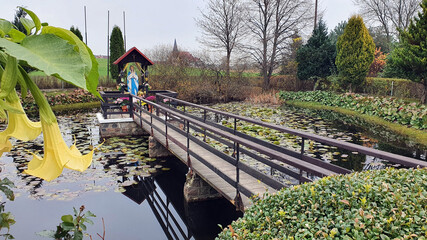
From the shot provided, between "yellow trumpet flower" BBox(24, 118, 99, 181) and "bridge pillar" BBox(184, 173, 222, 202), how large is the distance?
190 inches

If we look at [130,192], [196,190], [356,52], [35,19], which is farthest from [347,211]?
[356,52]

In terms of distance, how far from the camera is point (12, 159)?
7.57 meters

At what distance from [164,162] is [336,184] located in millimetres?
5644

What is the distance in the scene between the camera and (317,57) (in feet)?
64.0

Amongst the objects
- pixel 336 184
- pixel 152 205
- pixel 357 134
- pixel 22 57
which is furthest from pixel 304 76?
pixel 22 57

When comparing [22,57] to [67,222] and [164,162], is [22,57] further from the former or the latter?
[164,162]

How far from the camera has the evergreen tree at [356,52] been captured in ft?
53.8

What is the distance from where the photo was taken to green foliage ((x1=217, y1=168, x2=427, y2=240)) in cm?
179

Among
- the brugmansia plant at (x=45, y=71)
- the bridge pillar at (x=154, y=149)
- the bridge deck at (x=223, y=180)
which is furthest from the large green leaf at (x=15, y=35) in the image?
the bridge pillar at (x=154, y=149)

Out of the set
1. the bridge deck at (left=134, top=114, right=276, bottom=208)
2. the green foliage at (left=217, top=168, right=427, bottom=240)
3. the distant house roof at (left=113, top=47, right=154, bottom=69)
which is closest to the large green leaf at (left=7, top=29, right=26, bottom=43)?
the green foliage at (left=217, top=168, right=427, bottom=240)

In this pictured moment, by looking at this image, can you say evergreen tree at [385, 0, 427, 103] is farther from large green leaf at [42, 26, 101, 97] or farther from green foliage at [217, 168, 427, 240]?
large green leaf at [42, 26, 101, 97]

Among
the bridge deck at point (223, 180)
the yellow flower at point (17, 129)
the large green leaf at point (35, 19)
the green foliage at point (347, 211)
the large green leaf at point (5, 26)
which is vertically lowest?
the bridge deck at point (223, 180)

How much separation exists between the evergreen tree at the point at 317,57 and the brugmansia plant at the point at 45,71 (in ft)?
66.5

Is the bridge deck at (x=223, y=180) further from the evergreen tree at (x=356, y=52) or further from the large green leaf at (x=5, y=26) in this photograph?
the evergreen tree at (x=356, y=52)
